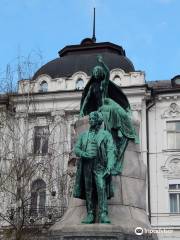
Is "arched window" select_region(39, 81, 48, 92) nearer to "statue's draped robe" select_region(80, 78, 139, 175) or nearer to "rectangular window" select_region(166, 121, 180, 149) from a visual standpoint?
"rectangular window" select_region(166, 121, 180, 149)

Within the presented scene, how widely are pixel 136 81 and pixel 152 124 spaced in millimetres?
2653

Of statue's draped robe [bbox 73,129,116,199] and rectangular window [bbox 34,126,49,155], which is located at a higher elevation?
rectangular window [bbox 34,126,49,155]

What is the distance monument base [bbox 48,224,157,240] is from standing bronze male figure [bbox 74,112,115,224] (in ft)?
0.84

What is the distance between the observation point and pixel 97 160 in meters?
7.79

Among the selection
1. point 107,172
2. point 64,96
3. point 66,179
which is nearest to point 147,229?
point 107,172

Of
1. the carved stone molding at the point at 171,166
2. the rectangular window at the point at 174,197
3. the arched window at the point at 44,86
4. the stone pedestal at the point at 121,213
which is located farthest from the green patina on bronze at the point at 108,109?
the arched window at the point at 44,86

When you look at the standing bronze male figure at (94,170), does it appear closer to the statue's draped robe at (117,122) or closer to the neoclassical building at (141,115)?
the statue's draped robe at (117,122)

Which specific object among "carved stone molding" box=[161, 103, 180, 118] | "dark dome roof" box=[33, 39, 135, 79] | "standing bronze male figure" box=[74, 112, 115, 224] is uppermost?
"dark dome roof" box=[33, 39, 135, 79]

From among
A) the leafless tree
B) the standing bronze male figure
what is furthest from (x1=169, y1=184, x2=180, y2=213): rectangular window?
the standing bronze male figure

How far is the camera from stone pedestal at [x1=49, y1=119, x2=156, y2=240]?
7.32 metres

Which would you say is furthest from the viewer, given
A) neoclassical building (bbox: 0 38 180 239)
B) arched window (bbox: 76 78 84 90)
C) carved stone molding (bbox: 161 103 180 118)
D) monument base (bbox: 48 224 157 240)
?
arched window (bbox: 76 78 84 90)

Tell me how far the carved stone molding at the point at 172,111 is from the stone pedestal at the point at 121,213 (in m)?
19.9

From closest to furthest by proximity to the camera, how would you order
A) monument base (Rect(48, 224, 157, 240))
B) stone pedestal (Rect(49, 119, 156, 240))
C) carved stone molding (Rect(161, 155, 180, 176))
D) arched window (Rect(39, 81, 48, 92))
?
monument base (Rect(48, 224, 157, 240)), stone pedestal (Rect(49, 119, 156, 240)), carved stone molding (Rect(161, 155, 180, 176)), arched window (Rect(39, 81, 48, 92))

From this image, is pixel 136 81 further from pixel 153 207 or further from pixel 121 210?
pixel 121 210
